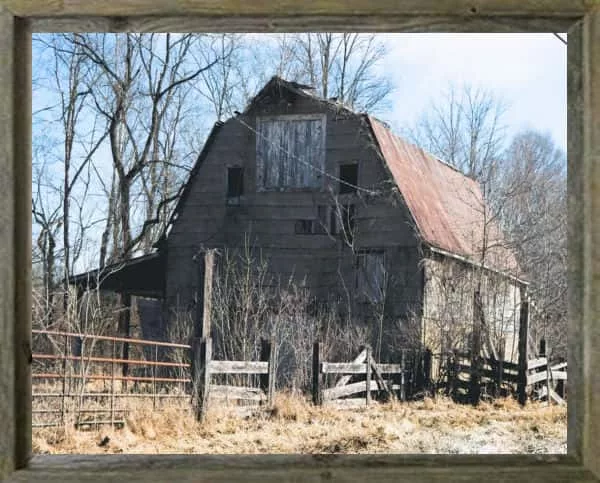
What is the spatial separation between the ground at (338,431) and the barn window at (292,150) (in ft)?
3.15

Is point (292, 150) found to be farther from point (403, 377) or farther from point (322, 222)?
point (403, 377)

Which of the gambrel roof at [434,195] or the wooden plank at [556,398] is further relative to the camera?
the gambrel roof at [434,195]

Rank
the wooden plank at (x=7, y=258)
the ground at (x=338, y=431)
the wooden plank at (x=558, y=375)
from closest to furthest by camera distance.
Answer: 1. the wooden plank at (x=7, y=258)
2. the wooden plank at (x=558, y=375)
3. the ground at (x=338, y=431)

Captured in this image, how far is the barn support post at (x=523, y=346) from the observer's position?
261cm

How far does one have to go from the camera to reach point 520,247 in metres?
2.64

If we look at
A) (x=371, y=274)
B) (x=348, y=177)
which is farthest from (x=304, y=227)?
(x=371, y=274)

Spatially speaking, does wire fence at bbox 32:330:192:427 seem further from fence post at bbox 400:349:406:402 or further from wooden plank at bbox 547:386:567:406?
wooden plank at bbox 547:386:567:406

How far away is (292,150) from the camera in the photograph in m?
2.73

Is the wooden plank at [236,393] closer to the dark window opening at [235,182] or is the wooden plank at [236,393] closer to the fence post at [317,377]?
the fence post at [317,377]

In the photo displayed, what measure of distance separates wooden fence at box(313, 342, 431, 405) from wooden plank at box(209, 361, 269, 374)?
0.24m

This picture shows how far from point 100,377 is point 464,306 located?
1582mm

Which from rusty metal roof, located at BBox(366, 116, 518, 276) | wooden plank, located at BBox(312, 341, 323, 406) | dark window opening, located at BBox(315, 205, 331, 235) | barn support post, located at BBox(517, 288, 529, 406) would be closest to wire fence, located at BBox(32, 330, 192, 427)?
wooden plank, located at BBox(312, 341, 323, 406)

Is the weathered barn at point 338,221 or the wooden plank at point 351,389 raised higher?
the weathered barn at point 338,221

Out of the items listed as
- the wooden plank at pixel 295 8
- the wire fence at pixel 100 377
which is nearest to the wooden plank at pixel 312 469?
the wooden plank at pixel 295 8
